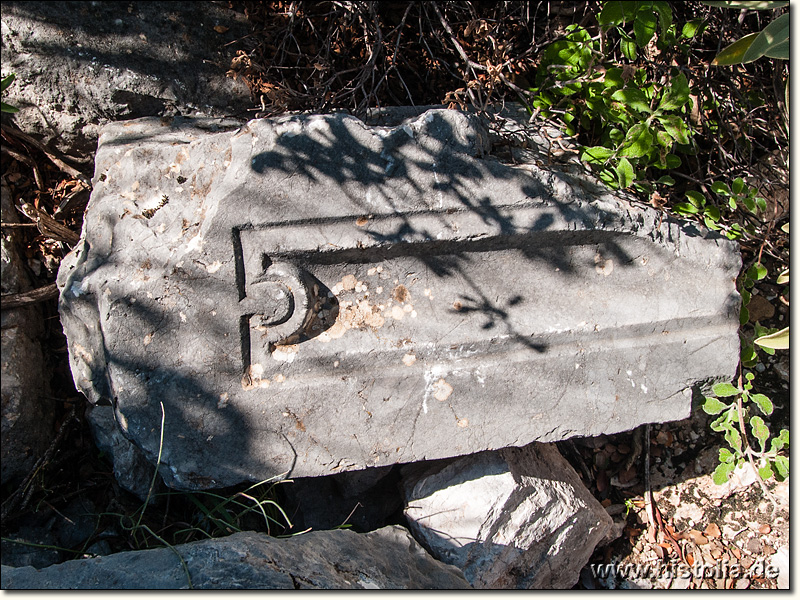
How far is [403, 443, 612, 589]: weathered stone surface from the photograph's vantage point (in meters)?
2.35

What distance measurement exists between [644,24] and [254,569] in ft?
7.67

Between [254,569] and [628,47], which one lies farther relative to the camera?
[628,47]

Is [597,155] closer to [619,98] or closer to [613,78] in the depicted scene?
[619,98]

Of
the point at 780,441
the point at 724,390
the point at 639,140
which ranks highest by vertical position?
the point at 639,140

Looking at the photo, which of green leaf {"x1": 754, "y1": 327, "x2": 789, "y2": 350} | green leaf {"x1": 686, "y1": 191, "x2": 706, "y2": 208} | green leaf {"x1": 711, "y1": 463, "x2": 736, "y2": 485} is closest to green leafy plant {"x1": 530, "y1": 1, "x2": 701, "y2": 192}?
green leaf {"x1": 686, "y1": 191, "x2": 706, "y2": 208}

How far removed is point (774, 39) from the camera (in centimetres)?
200

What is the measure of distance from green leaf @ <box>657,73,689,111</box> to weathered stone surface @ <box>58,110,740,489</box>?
40 centimetres

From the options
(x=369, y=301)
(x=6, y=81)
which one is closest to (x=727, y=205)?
(x=369, y=301)

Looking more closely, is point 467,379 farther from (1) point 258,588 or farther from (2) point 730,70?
(2) point 730,70

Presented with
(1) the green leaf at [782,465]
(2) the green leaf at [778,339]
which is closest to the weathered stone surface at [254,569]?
(1) the green leaf at [782,465]

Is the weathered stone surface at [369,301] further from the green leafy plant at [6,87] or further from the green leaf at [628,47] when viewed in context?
the green leaf at [628,47]

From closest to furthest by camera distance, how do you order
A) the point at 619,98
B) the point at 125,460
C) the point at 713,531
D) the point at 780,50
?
the point at 780,50 < the point at 619,98 < the point at 125,460 < the point at 713,531

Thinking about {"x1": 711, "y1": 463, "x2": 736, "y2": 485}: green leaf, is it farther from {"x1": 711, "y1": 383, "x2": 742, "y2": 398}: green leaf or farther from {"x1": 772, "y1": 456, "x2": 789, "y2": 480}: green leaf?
{"x1": 711, "y1": 383, "x2": 742, "y2": 398}: green leaf

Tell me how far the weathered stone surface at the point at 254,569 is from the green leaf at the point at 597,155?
167cm
